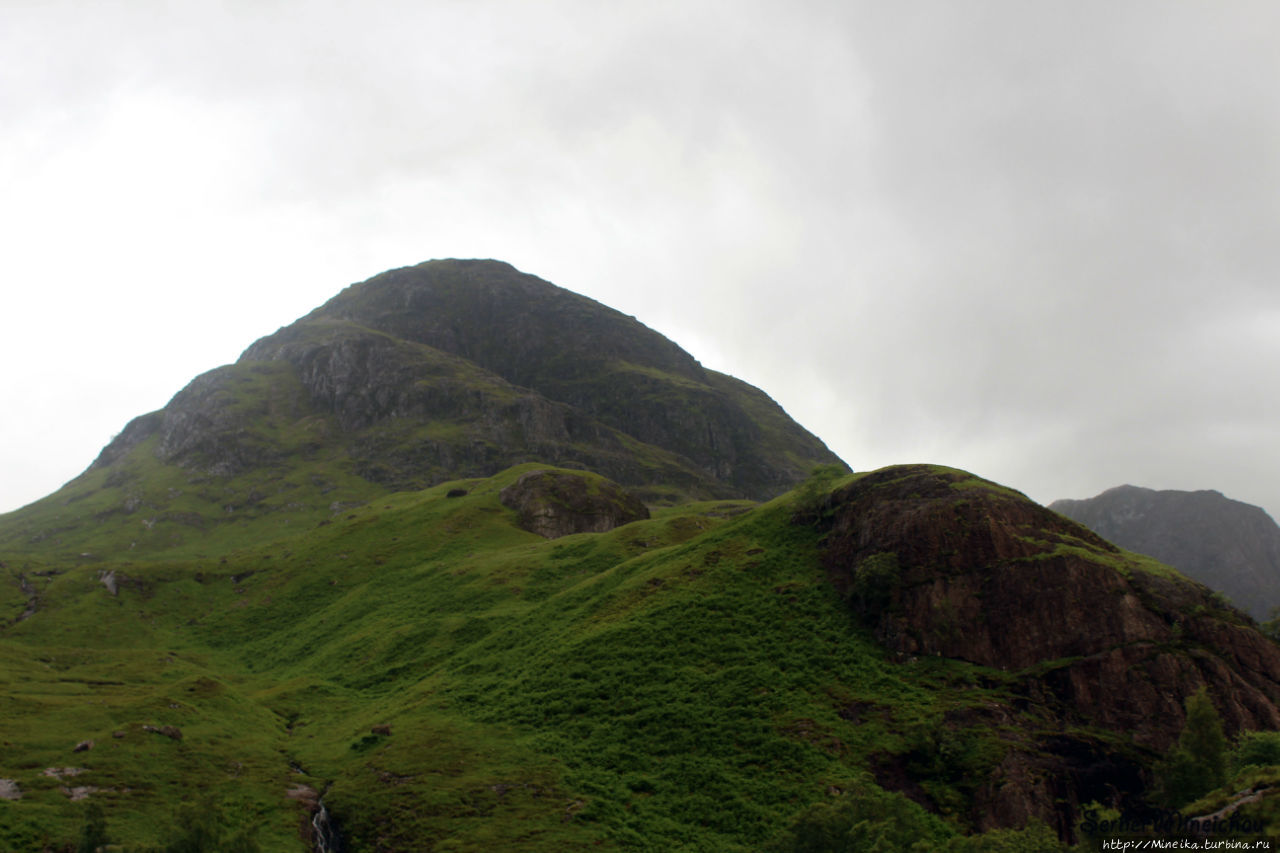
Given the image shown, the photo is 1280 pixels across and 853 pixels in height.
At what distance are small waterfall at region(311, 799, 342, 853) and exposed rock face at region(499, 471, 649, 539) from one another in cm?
7129

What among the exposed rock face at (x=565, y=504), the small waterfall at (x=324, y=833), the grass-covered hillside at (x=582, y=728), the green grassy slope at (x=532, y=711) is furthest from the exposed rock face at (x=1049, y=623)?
the exposed rock face at (x=565, y=504)

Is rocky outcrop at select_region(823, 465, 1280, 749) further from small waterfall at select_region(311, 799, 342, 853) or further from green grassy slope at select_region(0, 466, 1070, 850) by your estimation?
small waterfall at select_region(311, 799, 342, 853)

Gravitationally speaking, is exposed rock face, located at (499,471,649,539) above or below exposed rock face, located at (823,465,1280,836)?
above

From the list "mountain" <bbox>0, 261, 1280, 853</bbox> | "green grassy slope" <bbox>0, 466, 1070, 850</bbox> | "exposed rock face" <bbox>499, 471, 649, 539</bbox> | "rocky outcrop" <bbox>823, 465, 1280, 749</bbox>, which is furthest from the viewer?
"exposed rock face" <bbox>499, 471, 649, 539</bbox>

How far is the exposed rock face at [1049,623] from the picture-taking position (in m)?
40.2

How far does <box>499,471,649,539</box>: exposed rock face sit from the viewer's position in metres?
115

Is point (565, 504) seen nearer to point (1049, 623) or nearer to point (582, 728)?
point (582, 728)

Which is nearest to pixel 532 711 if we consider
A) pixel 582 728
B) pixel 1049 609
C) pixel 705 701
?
pixel 582 728

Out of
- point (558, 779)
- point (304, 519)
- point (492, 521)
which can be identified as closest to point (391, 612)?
point (492, 521)

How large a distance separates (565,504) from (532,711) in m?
67.7

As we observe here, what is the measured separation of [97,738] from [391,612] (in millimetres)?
39491

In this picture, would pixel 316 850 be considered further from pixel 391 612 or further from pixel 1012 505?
pixel 1012 505

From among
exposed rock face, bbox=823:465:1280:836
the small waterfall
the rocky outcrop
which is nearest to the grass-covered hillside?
the small waterfall

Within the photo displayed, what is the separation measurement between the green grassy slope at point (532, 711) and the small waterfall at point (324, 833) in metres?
0.94
